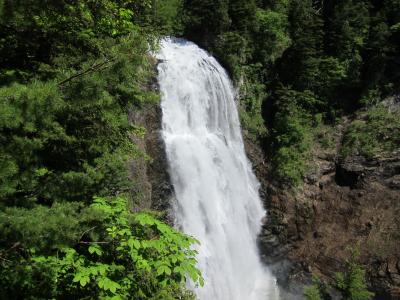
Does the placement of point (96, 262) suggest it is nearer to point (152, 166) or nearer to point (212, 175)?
point (152, 166)

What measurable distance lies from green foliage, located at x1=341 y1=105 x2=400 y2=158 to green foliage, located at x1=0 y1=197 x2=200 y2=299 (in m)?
15.8

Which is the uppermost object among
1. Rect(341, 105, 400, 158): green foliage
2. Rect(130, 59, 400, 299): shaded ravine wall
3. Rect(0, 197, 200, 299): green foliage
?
Rect(0, 197, 200, 299): green foliage

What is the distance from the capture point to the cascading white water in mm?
14086

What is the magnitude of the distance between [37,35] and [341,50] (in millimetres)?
18227

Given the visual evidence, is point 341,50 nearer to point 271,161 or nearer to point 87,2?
point 271,161

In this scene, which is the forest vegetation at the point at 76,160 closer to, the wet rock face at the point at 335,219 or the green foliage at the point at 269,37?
the wet rock face at the point at 335,219

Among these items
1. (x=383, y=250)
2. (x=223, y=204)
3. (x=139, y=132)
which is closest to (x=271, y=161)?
(x=223, y=204)

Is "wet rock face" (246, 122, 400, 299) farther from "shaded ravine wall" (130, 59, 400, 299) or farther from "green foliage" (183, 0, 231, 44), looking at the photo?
"green foliage" (183, 0, 231, 44)

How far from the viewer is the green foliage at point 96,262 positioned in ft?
13.5

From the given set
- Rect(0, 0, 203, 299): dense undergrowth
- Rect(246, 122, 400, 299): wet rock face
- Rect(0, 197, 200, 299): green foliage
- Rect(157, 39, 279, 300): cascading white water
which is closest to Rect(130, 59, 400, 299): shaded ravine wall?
Rect(246, 122, 400, 299): wet rock face

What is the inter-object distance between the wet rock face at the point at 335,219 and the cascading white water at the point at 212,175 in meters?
0.86

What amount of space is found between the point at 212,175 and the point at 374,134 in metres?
8.51

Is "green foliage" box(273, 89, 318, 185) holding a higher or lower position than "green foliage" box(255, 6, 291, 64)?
lower

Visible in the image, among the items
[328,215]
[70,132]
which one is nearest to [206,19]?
[328,215]
